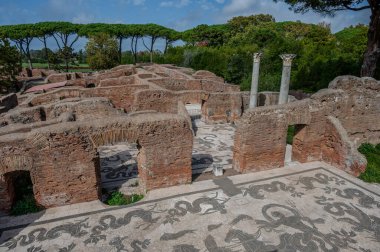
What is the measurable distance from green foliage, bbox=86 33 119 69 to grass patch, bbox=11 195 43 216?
2772cm

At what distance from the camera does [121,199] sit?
284 inches

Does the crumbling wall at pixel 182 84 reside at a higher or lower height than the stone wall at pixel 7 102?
higher

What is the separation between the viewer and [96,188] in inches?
267

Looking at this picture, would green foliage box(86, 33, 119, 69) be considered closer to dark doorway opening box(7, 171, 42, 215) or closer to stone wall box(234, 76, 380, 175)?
dark doorway opening box(7, 171, 42, 215)

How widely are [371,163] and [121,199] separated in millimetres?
8874

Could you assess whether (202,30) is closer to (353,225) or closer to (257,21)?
(257,21)

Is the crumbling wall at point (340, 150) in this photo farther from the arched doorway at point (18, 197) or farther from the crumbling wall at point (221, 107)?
the arched doorway at point (18, 197)

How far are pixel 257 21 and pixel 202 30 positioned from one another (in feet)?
34.3

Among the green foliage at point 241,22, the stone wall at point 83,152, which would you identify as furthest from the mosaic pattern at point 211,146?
the green foliage at point 241,22

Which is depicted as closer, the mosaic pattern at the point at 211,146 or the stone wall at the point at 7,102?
the mosaic pattern at the point at 211,146

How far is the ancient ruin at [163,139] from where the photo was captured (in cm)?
616

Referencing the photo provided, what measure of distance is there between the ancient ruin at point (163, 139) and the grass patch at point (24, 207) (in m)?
0.25

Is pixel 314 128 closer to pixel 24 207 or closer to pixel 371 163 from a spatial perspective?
pixel 371 163

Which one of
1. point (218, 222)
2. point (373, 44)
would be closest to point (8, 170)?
point (218, 222)
